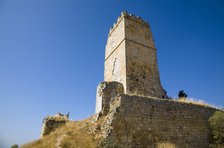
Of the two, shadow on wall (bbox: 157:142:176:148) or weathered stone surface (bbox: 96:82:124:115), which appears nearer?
→ shadow on wall (bbox: 157:142:176:148)

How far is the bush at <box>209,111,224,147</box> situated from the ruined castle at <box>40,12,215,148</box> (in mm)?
318

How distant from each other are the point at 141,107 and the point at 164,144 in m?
1.91

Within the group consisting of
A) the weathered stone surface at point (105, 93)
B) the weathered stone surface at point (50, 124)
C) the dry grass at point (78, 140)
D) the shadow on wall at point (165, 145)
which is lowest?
the shadow on wall at point (165, 145)

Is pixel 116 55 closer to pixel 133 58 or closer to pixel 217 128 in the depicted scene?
pixel 133 58

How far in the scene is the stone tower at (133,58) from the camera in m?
13.0

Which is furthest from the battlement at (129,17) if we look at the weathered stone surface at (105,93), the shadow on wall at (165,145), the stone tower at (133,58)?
the shadow on wall at (165,145)

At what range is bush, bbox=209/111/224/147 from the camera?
9.67 meters

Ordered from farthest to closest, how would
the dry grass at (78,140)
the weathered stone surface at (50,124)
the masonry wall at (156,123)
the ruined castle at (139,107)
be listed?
the weathered stone surface at (50,124) → the ruined castle at (139,107) → the masonry wall at (156,123) → the dry grass at (78,140)

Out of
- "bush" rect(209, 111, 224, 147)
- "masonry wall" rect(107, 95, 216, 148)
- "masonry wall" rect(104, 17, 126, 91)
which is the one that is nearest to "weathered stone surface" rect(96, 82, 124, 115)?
"masonry wall" rect(104, 17, 126, 91)

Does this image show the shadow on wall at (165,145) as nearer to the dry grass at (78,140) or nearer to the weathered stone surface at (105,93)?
the dry grass at (78,140)

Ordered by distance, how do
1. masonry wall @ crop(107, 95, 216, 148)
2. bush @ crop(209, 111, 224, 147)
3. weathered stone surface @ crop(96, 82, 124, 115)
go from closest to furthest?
masonry wall @ crop(107, 95, 216, 148) < bush @ crop(209, 111, 224, 147) < weathered stone surface @ crop(96, 82, 124, 115)

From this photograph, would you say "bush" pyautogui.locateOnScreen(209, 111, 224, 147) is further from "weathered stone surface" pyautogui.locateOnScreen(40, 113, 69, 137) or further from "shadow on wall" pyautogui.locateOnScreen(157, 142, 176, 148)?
"weathered stone surface" pyautogui.locateOnScreen(40, 113, 69, 137)

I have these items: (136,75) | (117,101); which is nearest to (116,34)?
(136,75)

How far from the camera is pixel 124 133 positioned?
779cm
